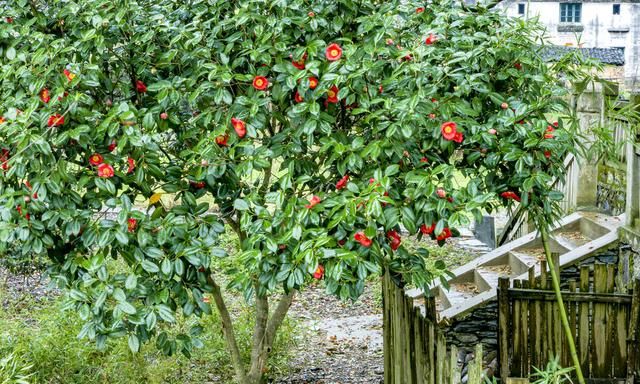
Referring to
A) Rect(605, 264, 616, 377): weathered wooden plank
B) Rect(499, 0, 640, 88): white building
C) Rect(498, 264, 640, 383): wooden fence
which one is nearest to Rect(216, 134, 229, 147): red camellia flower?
Rect(498, 264, 640, 383): wooden fence

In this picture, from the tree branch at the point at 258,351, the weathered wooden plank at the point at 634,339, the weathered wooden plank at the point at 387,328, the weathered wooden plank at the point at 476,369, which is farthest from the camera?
the weathered wooden plank at the point at 634,339

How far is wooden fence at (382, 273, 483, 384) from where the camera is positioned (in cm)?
332

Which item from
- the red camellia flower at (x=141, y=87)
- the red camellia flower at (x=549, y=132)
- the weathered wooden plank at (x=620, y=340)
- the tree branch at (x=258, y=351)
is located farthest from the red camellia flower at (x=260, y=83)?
the weathered wooden plank at (x=620, y=340)

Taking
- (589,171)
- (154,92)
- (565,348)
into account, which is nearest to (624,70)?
(589,171)

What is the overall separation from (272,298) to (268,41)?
581cm

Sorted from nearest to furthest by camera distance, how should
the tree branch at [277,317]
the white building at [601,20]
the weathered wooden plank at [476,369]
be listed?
the weathered wooden plank at [476,369] → the tree branch at [277,317] → the white building at [601,20]

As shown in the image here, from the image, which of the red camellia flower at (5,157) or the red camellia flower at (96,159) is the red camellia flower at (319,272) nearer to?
the red camellia flower at (96,159)

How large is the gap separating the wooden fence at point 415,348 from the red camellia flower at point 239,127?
4.14ft

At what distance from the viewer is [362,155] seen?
3357mm

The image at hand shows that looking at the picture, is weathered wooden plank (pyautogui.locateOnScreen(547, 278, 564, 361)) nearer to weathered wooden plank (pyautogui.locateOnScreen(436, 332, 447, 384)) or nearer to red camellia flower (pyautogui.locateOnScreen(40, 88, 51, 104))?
weathered wooden plank (pyautogui.locateOnScreen(436, 332, 447, 384))

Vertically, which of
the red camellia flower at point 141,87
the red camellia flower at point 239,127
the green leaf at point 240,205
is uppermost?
the red camellia flower at point 141,87

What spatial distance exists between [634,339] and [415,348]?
2.19m

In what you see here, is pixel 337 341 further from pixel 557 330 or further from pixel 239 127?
pixel 239 127

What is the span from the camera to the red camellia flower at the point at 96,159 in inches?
135
